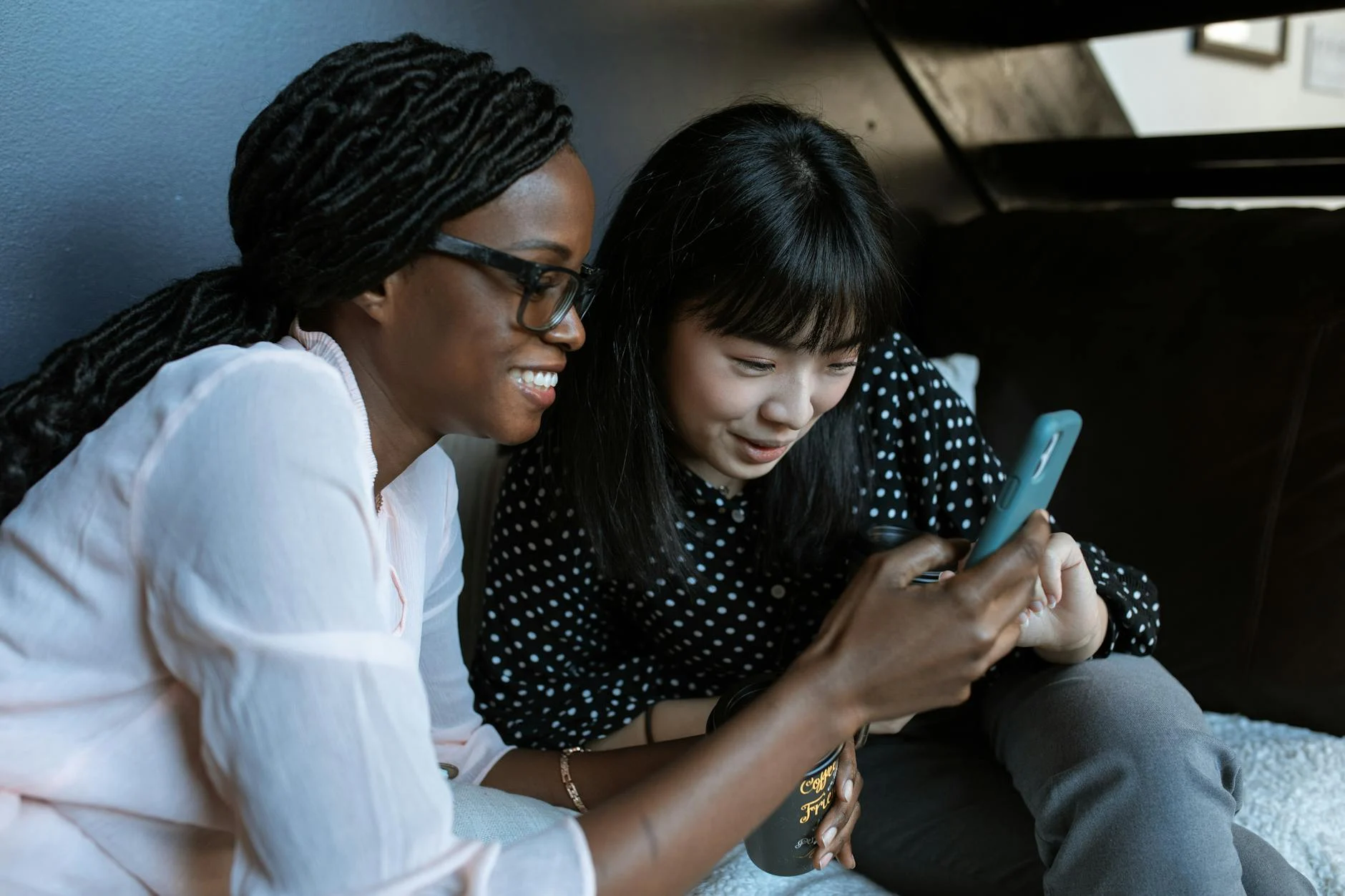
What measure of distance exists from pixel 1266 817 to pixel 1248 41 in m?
2.54

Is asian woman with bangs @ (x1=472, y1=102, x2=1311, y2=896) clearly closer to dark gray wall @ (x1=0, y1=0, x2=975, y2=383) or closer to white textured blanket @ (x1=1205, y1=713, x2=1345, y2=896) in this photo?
white textured blanket @ (x1=1205, y1=713, x2=1345, y2=896)

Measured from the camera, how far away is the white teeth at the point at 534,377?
86 cm

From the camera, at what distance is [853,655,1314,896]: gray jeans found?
0.93 metres

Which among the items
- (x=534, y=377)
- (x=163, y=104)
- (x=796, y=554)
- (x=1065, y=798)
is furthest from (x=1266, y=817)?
(x=163, y=104)

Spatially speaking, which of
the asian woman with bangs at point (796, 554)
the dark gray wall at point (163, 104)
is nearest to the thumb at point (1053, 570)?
the asian woman with bangs at point (796, 554)

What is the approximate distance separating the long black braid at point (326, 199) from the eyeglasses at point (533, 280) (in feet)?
0.08

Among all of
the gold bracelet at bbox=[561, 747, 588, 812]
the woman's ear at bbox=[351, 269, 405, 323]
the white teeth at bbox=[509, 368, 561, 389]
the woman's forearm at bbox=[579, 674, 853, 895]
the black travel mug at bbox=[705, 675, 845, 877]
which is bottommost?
the gold bracelet at bbox=[561, 747, 588, 812]

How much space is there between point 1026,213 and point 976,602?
3.79ft

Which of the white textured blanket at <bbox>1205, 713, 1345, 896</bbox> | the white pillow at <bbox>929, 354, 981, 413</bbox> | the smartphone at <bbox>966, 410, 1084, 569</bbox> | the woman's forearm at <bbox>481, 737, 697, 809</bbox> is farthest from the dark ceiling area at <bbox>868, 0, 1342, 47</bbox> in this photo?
the woman's forearm at <bbox>481, 737, 697, 809</bbox>

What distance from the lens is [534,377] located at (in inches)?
→ 34.3

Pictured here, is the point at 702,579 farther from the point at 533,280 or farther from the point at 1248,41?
the point at 1248,41

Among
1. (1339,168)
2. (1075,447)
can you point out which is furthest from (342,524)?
(1339,168)

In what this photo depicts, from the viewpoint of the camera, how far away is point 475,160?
2.65 feet

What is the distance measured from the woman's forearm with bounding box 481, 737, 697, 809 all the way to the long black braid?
52cm
